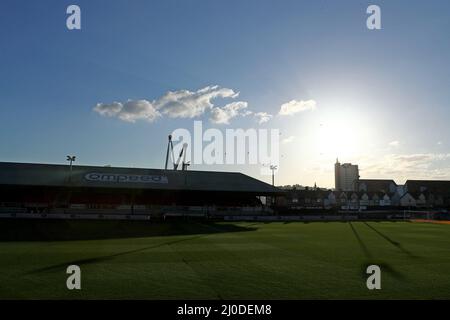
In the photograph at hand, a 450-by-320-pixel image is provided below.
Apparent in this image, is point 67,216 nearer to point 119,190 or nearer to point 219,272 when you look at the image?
point 119,190

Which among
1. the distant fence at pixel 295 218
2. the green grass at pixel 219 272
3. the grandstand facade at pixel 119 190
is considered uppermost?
the grandstand facade at pixel 119 190

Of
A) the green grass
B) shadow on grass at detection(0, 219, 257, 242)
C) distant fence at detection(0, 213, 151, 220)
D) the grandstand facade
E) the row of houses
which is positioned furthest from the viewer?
the row of houses

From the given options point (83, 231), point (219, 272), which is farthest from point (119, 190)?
point (219, 272)

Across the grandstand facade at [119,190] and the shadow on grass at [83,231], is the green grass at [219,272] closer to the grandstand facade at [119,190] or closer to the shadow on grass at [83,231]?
the shadow on grass at [83,231]

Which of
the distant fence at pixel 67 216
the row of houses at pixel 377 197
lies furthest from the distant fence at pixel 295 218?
the row of houses at pixel 377 197

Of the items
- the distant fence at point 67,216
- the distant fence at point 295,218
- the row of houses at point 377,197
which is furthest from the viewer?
the row of houses at point 377,197

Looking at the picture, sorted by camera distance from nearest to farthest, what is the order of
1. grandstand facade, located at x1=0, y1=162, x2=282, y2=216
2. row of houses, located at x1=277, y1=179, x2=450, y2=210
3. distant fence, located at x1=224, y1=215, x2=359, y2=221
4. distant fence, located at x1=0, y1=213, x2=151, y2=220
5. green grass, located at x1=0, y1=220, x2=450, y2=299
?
green grass, located at x1=0, y1=220, x2=450, y2=299 → distant fence, located at x1=0, y1=213, x2=151, y2=220 → distant fence, located at x1=224, y1=215, x2=359, y2=221 → grandstand facade, located at x1=0, y1=162, x2=282, y2=216 → row of houses, located at x1=277, y1=179, x2=450, y2=210

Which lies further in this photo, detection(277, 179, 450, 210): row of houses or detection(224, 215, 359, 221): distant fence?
detection(277, 179, 450, 210): row of houses

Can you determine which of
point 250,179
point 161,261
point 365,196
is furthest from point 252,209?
point 365,196

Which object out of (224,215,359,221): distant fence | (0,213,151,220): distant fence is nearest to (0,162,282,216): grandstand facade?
(224,215,359,221): distant fence

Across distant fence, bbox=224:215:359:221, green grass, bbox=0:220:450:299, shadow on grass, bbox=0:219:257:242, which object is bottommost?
distant fence, bbox=224:215:359:221

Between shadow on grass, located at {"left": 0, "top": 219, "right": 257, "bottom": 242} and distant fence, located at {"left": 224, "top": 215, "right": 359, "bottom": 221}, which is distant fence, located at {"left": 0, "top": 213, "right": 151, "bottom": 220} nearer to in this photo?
shadow on grass, located at {"left": 0, "top": 219, "right": 257, "bottom": 242}
